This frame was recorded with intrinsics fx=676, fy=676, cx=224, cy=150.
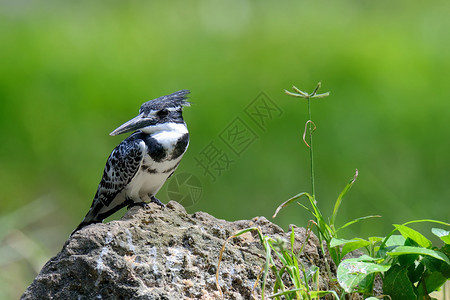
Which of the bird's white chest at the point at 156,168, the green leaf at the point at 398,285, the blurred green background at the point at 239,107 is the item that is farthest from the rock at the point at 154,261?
the blurred green background at the point at 239,107

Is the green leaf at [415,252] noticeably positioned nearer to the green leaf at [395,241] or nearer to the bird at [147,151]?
the green leaf at [395,241]

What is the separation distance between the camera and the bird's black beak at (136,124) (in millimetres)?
2650

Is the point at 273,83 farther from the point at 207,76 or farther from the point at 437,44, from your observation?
the point at 437,44

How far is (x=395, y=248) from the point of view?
2.03 metres

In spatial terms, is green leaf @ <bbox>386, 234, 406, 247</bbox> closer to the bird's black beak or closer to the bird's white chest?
the bird's white chest


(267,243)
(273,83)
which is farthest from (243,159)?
(267,243)

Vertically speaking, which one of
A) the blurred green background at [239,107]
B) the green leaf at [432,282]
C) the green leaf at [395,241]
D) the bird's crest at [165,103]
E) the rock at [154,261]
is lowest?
the green leaf at [432,282]

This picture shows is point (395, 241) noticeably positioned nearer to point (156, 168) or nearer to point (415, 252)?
point (415, 252)

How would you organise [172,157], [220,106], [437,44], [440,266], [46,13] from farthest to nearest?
[46,13]
[437,44]
[220,106]
[172,157]
[440,266]

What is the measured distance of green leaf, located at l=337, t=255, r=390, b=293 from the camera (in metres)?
1.85

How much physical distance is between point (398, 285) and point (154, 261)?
71cm

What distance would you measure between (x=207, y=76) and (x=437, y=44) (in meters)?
2.14

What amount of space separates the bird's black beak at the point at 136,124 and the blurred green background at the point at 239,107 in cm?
199

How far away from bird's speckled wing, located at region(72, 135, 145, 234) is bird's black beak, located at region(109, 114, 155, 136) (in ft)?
0.23
